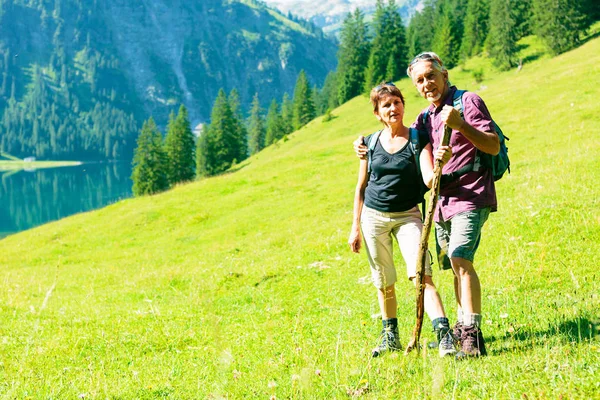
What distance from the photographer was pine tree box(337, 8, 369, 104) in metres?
106

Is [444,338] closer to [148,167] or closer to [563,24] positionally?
[563,24]

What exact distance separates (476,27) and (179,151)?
61.5 meters

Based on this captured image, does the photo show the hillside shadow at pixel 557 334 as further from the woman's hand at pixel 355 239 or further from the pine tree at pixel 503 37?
the pine tree at pixel 503 37

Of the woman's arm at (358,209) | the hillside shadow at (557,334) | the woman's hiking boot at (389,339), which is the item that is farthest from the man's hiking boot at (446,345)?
the woman's arm at (358,209)

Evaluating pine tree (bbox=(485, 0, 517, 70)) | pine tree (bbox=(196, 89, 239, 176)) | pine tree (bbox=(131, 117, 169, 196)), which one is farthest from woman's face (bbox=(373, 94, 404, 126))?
pine tree (bbox=(196, 89, 239, 176))

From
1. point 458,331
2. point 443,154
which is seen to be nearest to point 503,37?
point 458,331

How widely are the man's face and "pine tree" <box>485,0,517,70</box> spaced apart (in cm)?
7466

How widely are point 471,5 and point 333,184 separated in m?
85.0

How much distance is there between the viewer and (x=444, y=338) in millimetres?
5641

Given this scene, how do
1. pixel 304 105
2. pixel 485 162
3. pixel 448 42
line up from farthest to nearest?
pixel 304 105 → pixel 448 42 → pixel 485 162

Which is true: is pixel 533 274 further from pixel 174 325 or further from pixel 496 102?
pixel 496 102

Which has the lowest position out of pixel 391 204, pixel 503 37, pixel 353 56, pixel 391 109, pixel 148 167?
pixel 148 167

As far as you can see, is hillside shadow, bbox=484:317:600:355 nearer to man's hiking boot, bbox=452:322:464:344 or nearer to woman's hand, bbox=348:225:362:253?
man's hiking boot, bbox=452:322:464:344

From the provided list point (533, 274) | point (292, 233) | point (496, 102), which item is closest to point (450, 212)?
point (533, 274)
